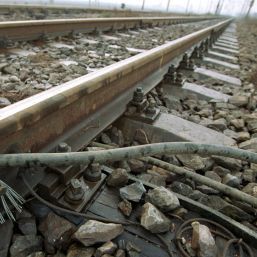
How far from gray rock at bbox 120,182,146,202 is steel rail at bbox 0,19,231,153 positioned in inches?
19.2

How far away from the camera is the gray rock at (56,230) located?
1517 mm

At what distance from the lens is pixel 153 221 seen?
167cm

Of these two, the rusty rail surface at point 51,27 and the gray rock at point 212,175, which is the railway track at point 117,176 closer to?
the gray rock at point 212,175

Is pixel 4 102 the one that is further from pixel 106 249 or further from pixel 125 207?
pixel 106 249

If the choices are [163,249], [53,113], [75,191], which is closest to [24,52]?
[53,113]

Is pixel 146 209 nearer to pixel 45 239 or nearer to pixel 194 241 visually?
pixel 194 241

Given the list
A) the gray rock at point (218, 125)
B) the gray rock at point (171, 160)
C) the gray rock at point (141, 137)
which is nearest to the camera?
the gray rock at point (171, 160)

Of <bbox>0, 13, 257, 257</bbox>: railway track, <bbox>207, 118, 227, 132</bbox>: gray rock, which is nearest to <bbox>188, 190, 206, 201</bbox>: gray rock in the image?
<bbox>0, 13, 257, 257</bbox>: railway track

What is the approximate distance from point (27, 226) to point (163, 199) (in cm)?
76

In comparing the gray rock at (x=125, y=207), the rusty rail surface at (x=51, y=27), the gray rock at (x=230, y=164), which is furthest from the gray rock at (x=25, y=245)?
the rusty rail surface at (x=51, y=27)

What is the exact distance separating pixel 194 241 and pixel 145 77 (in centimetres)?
227

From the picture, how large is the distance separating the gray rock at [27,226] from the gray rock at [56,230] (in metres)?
0.04

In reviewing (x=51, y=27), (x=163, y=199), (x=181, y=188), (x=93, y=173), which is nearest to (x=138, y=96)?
(x=181, y=188)

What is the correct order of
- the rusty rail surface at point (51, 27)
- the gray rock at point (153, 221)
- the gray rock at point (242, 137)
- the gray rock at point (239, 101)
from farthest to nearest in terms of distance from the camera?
the rusty rail surface at point (51, 27)
the gray rock at point (239, 101)
the gray rock at point (242, 137)
the gray rock at point (153, 221)
